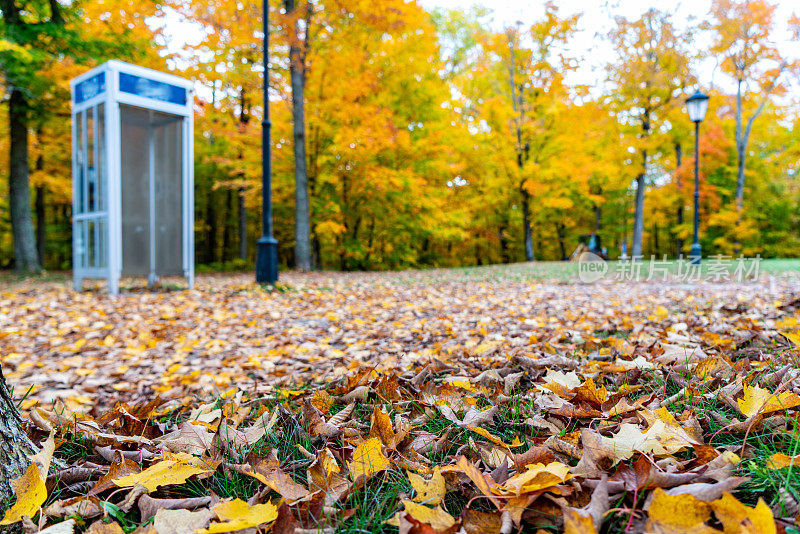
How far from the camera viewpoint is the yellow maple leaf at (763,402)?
1252 millimetres

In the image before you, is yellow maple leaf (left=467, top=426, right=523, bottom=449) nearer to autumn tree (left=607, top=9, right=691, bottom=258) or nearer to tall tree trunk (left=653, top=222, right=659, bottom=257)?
autumn tree (left=607, top=9, right=691, bottom=258)

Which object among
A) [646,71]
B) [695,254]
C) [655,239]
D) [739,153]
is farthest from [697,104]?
[655,239]

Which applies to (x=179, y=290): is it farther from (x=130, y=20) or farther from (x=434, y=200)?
(x=434, y=200)

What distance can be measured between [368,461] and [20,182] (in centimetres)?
1300

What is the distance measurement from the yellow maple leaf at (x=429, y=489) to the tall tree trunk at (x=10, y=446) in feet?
3.25

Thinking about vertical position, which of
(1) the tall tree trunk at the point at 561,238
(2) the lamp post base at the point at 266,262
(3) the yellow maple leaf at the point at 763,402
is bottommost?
(3) the yellow maple leaf at the point at 763,402

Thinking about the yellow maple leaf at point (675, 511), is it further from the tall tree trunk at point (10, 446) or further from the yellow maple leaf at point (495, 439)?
the tall tree trunk at point (10, 446)

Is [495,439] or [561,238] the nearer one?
[495,439]

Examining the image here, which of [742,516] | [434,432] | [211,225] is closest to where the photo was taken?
[742,516]

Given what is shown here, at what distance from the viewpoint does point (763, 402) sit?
1298mm

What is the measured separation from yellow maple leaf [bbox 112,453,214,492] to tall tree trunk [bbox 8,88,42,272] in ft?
40.7

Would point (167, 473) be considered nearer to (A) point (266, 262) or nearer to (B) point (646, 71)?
(A) point (266, 262)

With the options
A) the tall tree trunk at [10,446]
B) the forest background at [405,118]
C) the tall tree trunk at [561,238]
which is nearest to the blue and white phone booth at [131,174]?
the forest background at [405,118]

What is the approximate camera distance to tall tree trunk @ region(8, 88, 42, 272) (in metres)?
10.5
